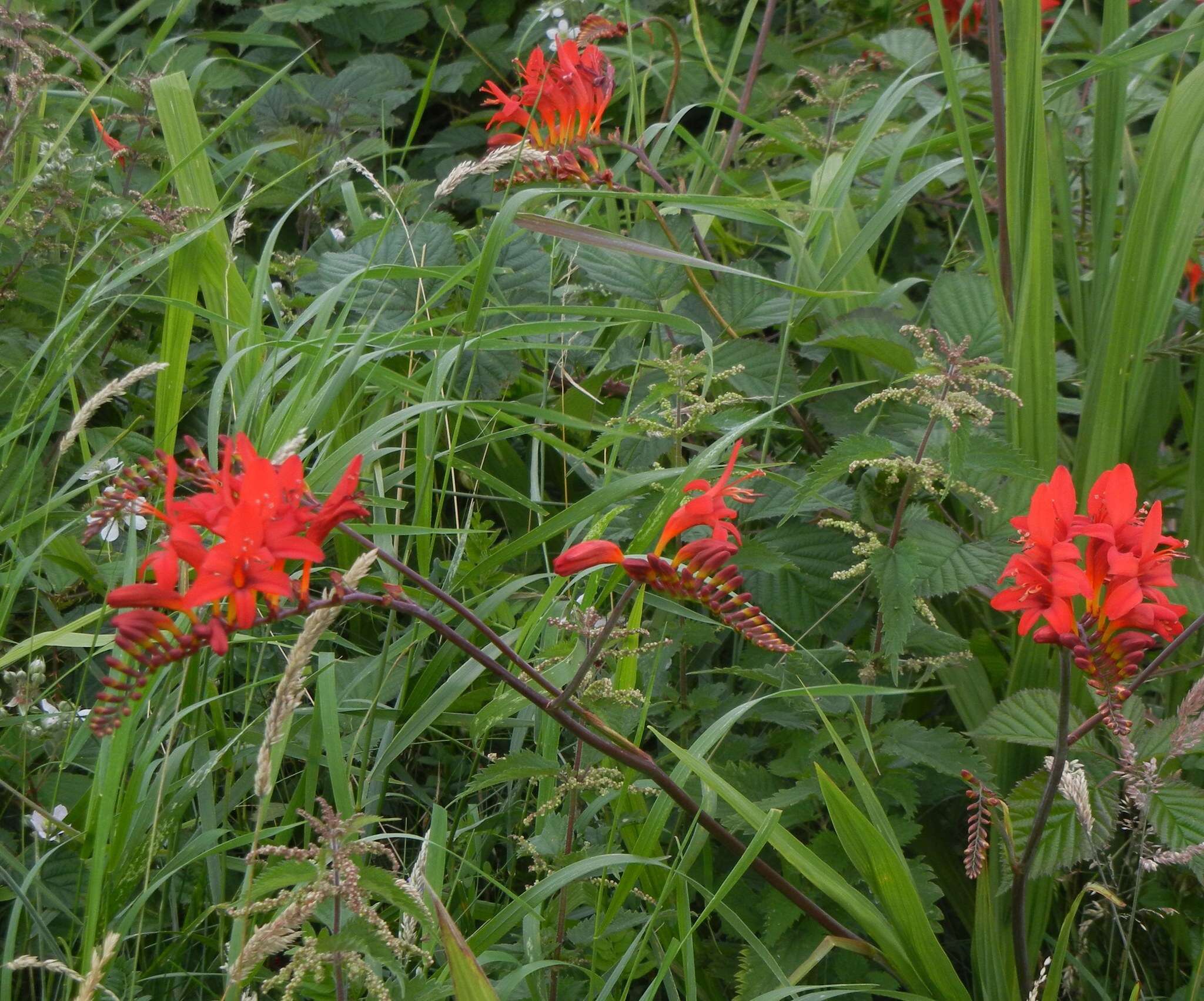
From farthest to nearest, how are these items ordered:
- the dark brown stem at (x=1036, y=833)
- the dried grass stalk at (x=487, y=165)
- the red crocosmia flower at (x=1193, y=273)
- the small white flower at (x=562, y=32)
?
the small white flower at (x=562, y=32) → the red crocosmia flower at (x=1193, y=273) → the dried grass stalk at (x=487, y=165) → the dark brown stem at (x=1036, y=833)

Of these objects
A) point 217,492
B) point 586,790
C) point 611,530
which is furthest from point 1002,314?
point 217,492

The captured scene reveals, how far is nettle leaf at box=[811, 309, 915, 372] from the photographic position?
1837 mm

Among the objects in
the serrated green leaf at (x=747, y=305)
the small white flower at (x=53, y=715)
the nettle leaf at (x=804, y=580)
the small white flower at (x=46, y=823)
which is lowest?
the small white flower at (x=46, y=823)

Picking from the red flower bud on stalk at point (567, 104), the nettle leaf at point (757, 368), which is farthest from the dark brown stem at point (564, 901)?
the red flower bud on stalk at point (567, 104)

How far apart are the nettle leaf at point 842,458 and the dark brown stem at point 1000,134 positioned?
1.93ft

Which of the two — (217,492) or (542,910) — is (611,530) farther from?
(217,492)

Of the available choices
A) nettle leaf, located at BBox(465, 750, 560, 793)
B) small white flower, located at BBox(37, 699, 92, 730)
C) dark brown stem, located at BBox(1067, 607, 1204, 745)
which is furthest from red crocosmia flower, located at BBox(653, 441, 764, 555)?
small white flower, located at BBox(37, 699, 92, 730)

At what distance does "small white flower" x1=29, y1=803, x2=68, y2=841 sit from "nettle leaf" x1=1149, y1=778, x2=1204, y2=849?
137 centimetres

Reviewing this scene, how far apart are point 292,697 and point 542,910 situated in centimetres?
63

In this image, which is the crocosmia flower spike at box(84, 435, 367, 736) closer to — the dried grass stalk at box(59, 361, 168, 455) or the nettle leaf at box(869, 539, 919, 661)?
the dried grass stalk at box(59, 361, 168, 455)

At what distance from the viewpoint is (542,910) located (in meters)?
1.54

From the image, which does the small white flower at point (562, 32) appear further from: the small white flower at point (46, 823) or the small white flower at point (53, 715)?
the small white flower at point (46, 823)

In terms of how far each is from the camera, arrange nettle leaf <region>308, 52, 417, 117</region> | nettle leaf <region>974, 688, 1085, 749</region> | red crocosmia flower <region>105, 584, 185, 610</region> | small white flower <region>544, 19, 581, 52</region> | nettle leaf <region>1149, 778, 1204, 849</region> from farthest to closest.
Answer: nettle leaf <region>308, 52, 417, 117</region>
small white flower <region>544, 19, 581, 52</region>
nettle leaf <region>974, 688, 1085, 749</region>
nettle leaf <region>1149, 778, 1204, 849</region>
red crocosmia flower <region>105, 584, 185, 610</region>

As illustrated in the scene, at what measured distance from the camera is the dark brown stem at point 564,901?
4.59 ft
